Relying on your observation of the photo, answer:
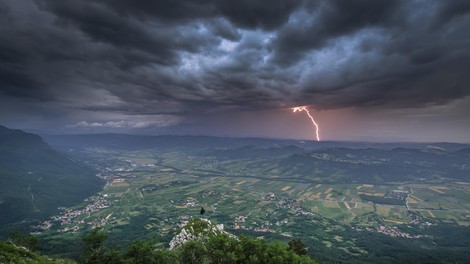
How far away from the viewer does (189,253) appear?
69.2 metres

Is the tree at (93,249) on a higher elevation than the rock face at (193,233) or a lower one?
higher

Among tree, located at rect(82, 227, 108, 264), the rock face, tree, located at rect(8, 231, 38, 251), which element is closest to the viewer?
tree, located at rect(82, 227, 108, 264)

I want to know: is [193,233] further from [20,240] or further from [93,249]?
[20,240]

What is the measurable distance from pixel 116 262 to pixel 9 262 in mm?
23570

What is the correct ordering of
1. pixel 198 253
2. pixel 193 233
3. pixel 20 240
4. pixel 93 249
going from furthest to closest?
pixel 193 233 < pixel 20 240 < pixel 198 253 < pixel 93 249

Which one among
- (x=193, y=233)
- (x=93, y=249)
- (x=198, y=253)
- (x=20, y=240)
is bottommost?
(x=20, y=240)

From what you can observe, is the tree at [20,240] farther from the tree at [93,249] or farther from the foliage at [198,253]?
the foliage at [198,253]

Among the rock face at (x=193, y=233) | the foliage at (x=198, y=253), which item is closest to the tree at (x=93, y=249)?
the foliage at (x=198, y=253)

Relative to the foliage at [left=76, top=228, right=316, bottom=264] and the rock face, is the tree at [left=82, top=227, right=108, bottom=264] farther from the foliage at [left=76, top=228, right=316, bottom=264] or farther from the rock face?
the rock face

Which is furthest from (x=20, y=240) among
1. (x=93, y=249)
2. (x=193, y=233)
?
(x=193, y=233)

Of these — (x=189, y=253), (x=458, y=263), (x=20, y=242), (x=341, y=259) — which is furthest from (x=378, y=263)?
(x=20, y=242)

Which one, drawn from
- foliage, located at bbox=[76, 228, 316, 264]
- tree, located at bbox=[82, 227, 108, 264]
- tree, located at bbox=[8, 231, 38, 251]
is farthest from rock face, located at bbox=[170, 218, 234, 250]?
tree, located at bbox=[8, 231, 38, 251]

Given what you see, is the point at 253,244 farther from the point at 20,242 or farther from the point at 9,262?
the point at 20,242

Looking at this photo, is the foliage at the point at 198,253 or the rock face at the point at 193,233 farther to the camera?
the rock face at the point at 193,233
